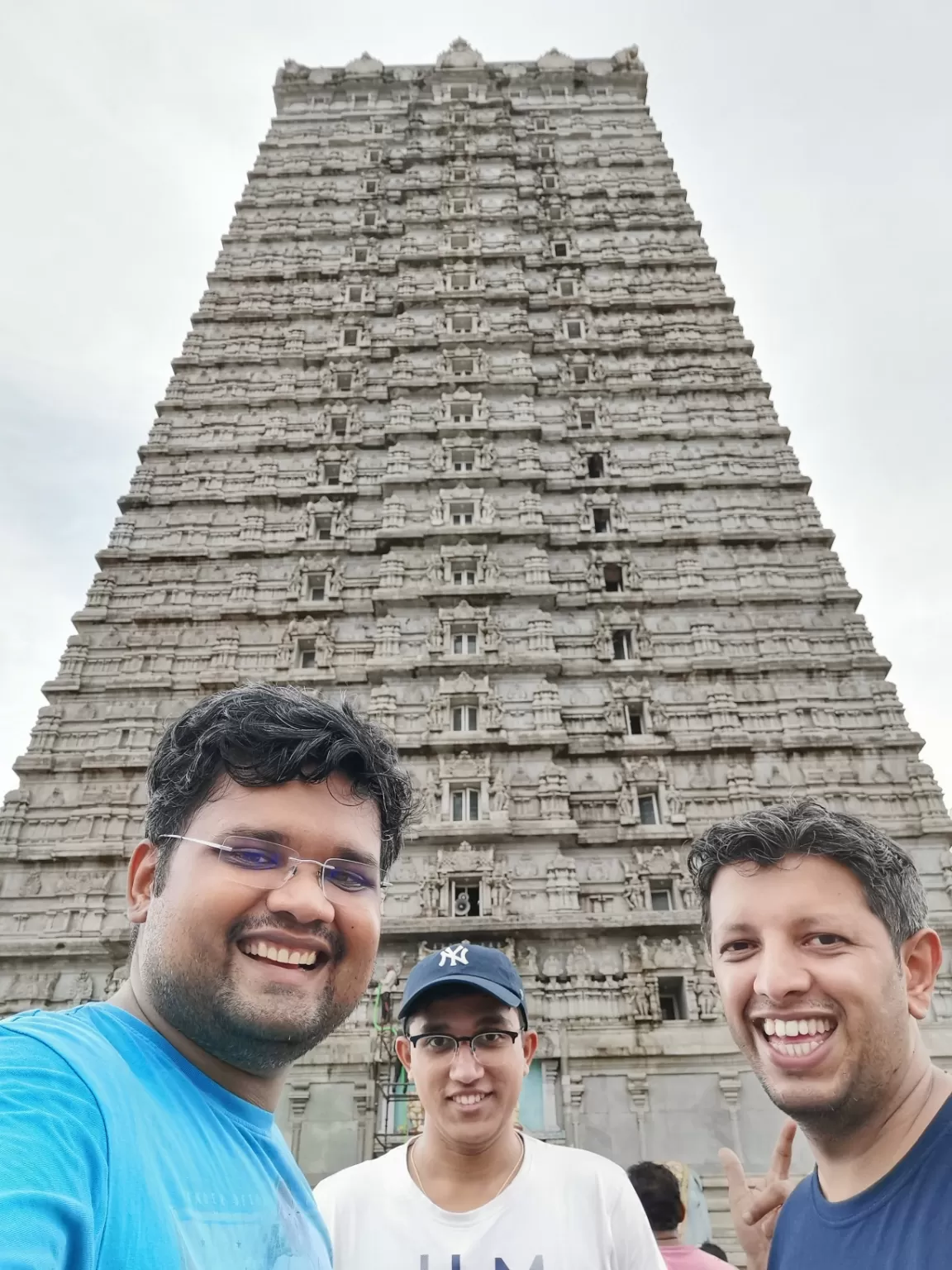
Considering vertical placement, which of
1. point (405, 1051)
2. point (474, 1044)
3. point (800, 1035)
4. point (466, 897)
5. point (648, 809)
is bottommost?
point (800, 1035)

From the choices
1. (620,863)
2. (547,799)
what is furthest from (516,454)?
(620,863)

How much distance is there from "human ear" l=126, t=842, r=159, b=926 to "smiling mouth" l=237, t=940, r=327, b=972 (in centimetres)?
48

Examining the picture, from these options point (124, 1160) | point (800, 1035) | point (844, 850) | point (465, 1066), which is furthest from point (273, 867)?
point (465, 1066)

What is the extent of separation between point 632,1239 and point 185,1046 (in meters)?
2.60

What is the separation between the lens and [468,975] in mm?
4031

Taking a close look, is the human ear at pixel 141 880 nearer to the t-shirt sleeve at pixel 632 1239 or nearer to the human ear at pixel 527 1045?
the human ear at pixel 527 1045

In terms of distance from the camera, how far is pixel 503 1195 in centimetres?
379

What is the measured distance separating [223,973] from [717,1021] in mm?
14800

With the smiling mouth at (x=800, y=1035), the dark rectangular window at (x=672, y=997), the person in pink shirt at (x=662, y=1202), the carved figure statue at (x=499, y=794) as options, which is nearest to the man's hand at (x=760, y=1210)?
the smiling mouth at (x=800, y=1035)

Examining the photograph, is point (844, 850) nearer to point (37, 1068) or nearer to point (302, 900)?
point (302, 900)

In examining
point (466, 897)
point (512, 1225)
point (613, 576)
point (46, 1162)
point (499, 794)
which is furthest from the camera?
point (613, 576)

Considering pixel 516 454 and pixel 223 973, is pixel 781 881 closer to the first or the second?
pixel 223 973

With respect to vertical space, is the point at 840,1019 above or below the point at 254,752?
below

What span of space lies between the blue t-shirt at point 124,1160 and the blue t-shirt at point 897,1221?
61.8 inches
